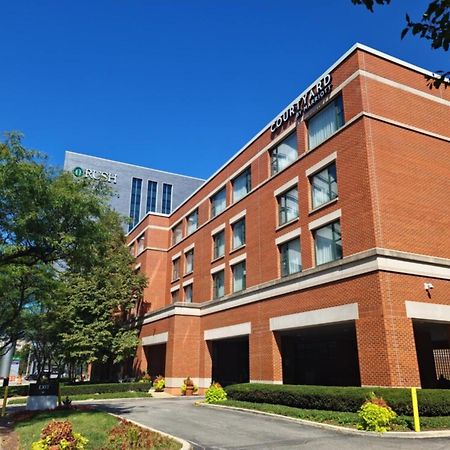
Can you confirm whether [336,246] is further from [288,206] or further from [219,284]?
[219,284]

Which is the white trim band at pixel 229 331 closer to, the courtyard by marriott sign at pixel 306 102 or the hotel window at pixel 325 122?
the hotel window at pixel 325 122

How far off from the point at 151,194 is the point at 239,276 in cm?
8768

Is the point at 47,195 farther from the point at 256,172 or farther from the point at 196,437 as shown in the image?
the point at 256,172

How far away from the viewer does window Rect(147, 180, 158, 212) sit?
115 m

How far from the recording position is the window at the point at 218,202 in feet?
119

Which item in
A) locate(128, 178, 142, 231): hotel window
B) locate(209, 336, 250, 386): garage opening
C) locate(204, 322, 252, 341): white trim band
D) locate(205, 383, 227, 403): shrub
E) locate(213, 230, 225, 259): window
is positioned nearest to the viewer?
locate(205, 383, 227, 403): shrub

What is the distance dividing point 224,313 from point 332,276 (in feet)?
39.0

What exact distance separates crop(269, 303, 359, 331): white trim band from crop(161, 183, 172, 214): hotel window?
310 feet

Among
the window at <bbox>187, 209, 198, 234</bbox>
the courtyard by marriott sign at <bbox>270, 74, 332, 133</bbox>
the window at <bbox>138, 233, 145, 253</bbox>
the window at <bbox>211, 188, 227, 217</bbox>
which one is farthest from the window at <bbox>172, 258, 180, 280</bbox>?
the courtyard by marriott sign at <bbox>270, 74, 332, 133</bbox>

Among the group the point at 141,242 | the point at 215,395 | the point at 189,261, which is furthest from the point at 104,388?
the point at 141,242

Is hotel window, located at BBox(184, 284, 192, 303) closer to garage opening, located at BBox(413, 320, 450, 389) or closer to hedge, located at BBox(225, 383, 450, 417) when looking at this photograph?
hedge, located at BBox(225, 383, 450, 417)

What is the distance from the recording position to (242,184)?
33531 millimetres

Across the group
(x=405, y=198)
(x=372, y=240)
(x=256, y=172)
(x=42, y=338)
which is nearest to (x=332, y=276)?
(x=372, y=240)

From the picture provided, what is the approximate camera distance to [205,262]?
37062mm
